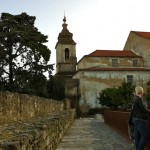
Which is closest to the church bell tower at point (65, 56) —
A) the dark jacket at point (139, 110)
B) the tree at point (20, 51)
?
the tree at point (20, 51)

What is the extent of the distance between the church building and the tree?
38.6 feet

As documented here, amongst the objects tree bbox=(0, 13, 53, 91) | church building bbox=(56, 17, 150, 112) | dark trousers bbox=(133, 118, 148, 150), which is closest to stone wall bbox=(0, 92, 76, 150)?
dark trousers bbox=(133, 118, 148, 150)

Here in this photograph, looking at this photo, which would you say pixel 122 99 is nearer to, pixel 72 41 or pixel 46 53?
pixel 46 53

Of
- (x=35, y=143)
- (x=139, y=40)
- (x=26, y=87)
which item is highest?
(x=139, y=40)

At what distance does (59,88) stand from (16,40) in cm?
2012

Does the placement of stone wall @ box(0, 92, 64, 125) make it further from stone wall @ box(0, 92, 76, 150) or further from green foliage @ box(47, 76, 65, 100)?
green foliage @ box(47, 76, 65, 100)

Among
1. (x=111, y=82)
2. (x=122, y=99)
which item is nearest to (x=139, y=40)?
(x=111, y=82)

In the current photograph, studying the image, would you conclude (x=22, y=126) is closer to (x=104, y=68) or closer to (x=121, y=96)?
(x=121, y=96)

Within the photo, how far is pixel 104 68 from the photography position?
52500 millimetres

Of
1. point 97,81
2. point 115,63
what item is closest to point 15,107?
point 97,81

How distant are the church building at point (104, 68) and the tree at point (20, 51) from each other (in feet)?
38.6

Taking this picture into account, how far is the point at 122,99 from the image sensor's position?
123ft

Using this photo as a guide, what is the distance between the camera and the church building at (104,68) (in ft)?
167

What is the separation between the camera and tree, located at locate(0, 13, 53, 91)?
36.2 meters
